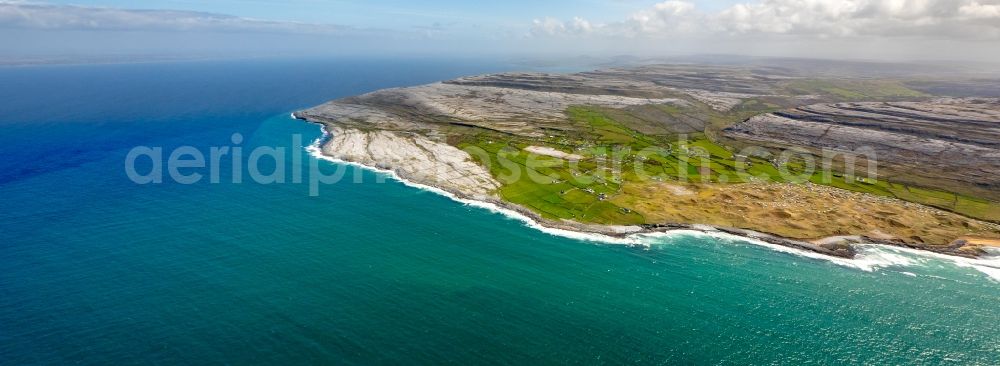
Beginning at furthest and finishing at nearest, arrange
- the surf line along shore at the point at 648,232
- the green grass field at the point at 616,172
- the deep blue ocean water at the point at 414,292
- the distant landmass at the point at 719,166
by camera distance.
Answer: the green grass field at the point at 616,172
the distant landmass at the point at 719,166
the surf line along shore at the point at 648,232
the deep blue ocean water at the point at 414,292

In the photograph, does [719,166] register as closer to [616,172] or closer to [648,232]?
[616,172]

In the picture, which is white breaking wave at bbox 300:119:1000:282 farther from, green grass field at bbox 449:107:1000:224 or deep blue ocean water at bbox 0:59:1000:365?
green grass field at bbox 449:107:1000:224

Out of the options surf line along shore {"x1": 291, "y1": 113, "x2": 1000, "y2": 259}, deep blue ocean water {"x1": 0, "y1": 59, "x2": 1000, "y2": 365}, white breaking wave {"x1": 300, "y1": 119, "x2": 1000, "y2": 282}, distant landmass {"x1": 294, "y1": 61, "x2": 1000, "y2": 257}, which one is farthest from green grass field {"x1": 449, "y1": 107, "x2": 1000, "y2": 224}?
deep blue ocean water {"x1": 0, "y1": 59, "x2": 1000, "y2": 365}

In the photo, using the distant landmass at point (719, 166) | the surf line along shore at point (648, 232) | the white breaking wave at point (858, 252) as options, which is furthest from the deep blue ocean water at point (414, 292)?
the distant landmass at point (719, 166)

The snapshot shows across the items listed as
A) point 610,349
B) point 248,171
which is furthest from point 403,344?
point 248,171

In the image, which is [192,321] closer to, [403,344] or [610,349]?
[403,344]

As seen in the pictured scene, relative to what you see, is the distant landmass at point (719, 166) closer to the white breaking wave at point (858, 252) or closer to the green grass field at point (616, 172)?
the green grass field at point (616, 172)

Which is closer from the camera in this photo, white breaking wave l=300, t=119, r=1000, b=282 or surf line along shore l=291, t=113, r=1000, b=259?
white breaking wave l=300, t=119, r=1000, b=282

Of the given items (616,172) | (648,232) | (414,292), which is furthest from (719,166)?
(414,292)
